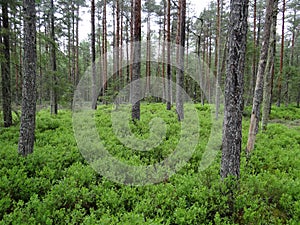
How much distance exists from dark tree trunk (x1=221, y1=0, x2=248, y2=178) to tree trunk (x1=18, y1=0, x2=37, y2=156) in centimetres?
516

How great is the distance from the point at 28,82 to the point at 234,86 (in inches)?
211

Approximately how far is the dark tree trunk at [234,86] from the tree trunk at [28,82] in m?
5.16

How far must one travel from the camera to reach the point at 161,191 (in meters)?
4.68

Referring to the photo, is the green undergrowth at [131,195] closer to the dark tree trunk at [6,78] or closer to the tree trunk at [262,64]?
the tree trunk at [262,64]

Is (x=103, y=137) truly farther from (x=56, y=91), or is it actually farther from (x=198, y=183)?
(x=198, y=183)

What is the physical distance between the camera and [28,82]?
5.91 m

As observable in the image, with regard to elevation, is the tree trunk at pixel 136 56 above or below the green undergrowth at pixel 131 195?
above

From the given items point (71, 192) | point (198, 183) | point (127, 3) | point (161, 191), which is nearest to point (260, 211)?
point (198, 183)

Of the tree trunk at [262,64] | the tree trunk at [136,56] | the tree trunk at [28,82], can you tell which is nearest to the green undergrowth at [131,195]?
the tree trunk at [28,82]

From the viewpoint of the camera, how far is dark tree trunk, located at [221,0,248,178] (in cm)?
422

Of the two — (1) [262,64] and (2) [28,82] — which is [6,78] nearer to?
(2) [28,82]

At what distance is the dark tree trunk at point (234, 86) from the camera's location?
422cm

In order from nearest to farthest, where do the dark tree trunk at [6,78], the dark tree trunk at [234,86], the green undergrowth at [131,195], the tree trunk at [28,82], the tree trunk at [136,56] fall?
the green undergrowth at [131,195], the dark tree trunk at [234,86], the tree trunk at [28,82], the dark tree trunk at [6,78], the tree trunk at [136,56]

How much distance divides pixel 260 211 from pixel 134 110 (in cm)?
786
